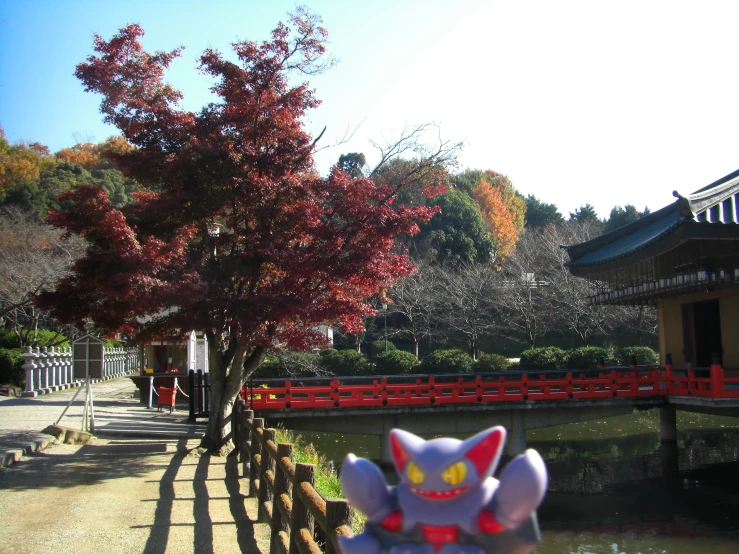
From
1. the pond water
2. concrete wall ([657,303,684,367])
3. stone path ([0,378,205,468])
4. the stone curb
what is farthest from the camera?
concrete wall ([657,303,684,367])

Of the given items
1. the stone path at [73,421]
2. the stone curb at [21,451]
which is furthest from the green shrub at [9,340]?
the stone curb at [21,451]

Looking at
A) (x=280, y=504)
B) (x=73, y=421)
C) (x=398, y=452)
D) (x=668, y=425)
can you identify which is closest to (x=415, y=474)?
(x=398, y=452)

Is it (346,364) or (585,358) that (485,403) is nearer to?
(585,358)

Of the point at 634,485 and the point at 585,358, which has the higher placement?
the point at 585,358

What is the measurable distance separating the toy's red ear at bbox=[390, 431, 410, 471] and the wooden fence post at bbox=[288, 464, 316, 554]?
120 inches

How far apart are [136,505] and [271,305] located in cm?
430

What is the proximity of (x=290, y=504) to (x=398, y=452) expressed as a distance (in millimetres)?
3969

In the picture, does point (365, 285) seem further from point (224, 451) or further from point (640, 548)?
point (640, 548)

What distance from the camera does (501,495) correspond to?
9.05 feet

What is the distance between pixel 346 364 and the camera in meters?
28.4

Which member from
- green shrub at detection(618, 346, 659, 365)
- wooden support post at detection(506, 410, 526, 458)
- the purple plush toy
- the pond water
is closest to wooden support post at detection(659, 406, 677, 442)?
the pond water

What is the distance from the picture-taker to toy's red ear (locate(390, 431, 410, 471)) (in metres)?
2.91

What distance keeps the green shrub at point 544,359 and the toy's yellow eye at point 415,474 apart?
24.4m

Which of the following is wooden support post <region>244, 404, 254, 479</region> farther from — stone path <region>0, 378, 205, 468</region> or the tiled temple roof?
the tiled temple roof
